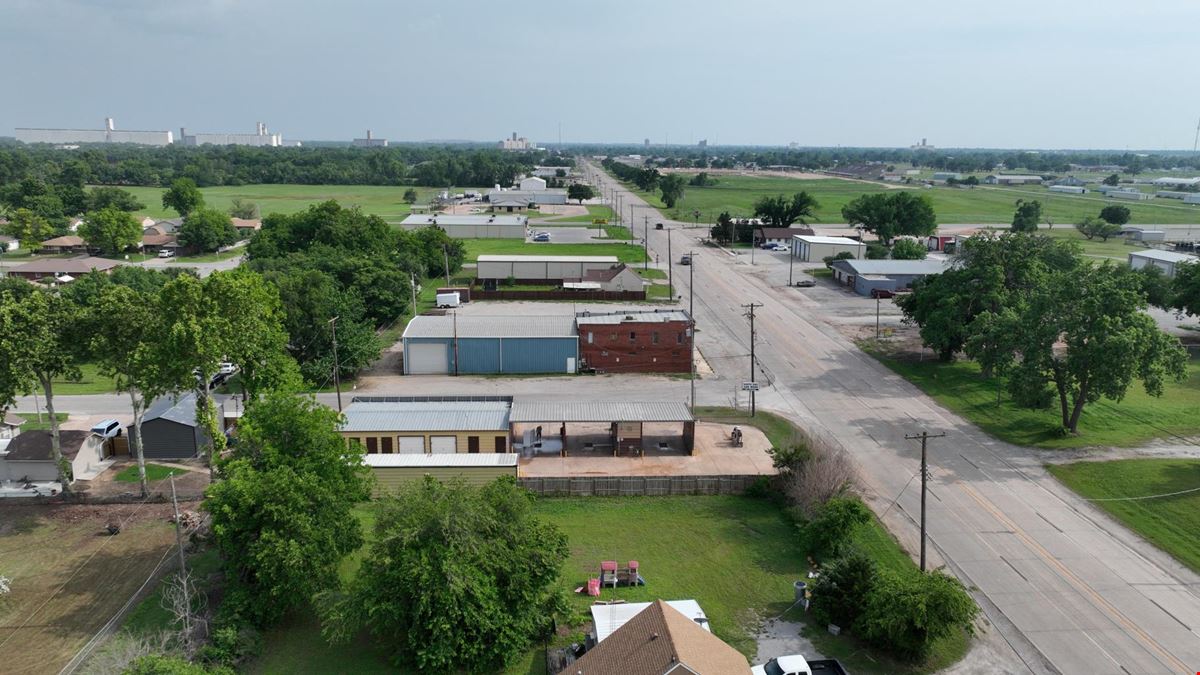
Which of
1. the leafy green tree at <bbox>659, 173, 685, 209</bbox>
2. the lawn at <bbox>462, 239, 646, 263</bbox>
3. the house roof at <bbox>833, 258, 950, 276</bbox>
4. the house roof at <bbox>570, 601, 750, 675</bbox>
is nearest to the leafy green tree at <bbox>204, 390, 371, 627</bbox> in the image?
the house roof at <bbox>570, 601, 750, 675</bbox>

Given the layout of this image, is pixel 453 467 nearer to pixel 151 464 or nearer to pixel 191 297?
A: pixel 191 297

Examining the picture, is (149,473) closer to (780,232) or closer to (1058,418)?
(1058,418)

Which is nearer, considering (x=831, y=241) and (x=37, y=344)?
(x=37, y=344)

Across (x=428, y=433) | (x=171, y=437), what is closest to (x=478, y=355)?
(x=428, y=433)

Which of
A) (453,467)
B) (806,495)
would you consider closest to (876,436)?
(806,495)

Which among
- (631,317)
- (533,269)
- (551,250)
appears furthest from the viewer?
(551,250)

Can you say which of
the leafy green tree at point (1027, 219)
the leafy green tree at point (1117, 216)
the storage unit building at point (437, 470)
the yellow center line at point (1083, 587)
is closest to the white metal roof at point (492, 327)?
the storage unit building at point (437, 470)

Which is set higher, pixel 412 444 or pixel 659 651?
pixel 659 651
